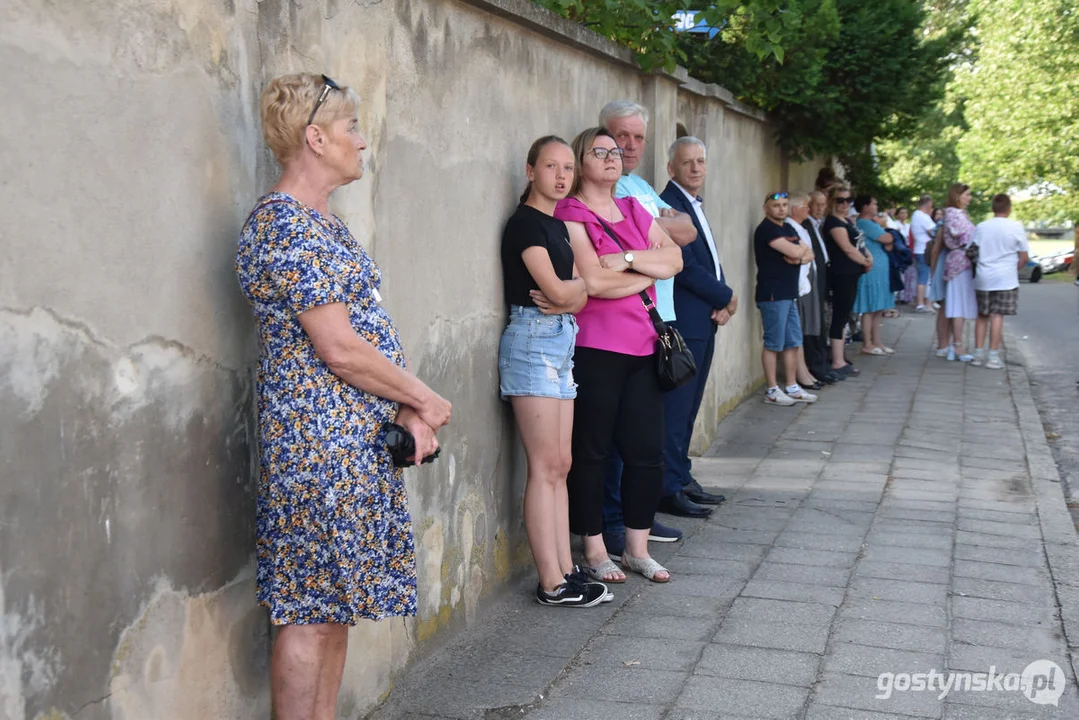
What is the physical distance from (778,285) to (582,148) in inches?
205

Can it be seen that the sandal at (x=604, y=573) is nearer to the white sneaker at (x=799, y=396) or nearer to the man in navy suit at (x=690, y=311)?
the man in navy suit at (x=690, y=311)

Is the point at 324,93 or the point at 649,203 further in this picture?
the point at 649,203

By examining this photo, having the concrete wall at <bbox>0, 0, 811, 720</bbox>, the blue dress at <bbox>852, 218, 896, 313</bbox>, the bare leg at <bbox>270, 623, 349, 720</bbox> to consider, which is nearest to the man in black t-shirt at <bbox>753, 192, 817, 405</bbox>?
the blue dress at <bbox>852, 218, 896, 313</bbox>

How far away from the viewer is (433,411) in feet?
10.8

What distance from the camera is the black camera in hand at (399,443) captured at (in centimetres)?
316

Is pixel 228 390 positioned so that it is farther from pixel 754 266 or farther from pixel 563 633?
pixel 754 266

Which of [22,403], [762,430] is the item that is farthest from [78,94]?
[762,430]

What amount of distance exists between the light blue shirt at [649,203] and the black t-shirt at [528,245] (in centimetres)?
91

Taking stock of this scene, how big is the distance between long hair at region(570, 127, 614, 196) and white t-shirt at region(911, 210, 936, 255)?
1455 cm

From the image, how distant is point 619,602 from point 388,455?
7.11 feet

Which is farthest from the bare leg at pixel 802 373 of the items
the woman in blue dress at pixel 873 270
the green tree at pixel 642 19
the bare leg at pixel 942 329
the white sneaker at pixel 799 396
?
the green tree at pixel 642 19

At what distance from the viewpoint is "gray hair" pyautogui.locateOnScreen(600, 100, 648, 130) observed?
231 inches

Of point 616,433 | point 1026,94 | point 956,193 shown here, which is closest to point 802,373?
point 956,193

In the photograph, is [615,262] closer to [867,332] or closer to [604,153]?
[604,153]
